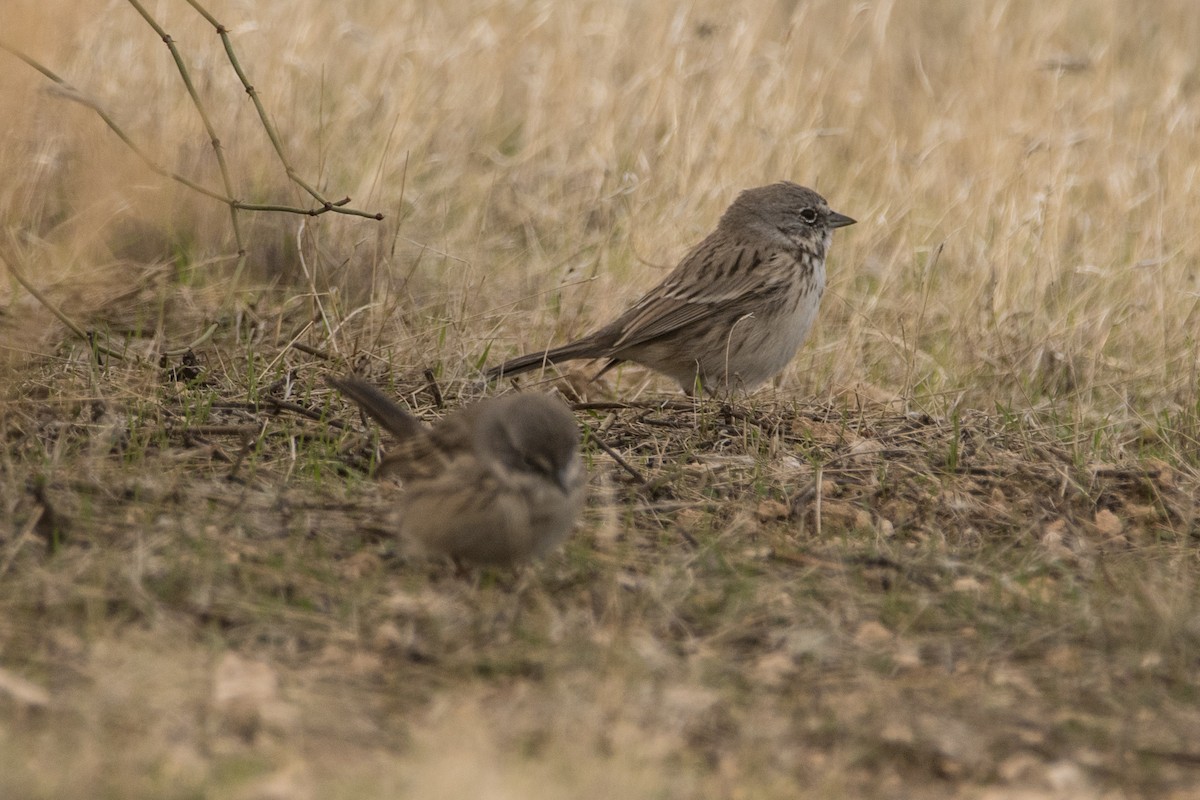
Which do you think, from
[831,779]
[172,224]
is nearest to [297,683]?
[831,779]

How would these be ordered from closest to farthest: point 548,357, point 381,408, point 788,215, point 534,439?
point 534,439 → point 381,408 → point 548,357 → point 788,215

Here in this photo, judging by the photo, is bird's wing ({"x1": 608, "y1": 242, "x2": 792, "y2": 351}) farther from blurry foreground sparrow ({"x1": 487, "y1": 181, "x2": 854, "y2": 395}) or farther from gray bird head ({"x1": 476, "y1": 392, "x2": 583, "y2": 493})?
gray bird head ({"x1": 476, "y1": 392, "x2": 583, "y2": 493})

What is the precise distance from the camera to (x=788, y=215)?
25.2 ft

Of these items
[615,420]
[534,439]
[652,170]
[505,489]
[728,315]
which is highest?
[652,170]

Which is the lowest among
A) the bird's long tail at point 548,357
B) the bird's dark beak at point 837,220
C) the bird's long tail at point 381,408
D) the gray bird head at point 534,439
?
the bird's long tail at point 548,357

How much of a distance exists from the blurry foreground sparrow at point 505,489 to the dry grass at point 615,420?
17 cm

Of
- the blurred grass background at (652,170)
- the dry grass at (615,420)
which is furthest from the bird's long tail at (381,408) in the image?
the blurred grass background at (652,170)

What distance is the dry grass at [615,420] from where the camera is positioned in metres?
3.64

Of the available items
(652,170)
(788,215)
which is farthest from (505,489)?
(652,170)

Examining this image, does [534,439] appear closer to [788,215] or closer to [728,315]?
[728,315]

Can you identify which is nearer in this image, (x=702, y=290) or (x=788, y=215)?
(x=702, y=290)

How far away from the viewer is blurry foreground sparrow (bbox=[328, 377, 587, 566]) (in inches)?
168

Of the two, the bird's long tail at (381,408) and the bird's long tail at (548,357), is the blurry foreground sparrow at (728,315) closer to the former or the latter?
the bird's long tail at (548,357)

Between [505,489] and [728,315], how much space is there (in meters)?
3.24
